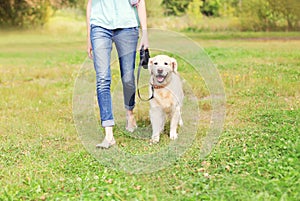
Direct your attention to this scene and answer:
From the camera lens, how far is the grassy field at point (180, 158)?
13.0 ft

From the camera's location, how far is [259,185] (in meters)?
3.89

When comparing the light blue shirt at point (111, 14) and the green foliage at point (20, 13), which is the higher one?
the light blue shirt at point (111, 14)

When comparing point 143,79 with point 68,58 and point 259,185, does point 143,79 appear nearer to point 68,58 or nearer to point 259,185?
point 259,185

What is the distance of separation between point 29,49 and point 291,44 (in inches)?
351

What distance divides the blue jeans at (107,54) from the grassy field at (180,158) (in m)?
0.44

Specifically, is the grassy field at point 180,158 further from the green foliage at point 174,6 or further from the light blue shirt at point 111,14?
the green foliage at point 174,6

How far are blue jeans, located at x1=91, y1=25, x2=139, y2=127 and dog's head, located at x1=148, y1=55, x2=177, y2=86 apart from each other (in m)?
0.28

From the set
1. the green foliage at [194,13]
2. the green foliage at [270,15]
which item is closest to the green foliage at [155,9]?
the green foliage at [194,13]

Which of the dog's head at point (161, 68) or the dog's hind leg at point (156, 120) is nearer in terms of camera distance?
the dog's head at point (161, 68)

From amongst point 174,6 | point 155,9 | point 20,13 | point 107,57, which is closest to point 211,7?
point 174,6

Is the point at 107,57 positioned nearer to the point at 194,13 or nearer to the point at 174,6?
the point at 194,13

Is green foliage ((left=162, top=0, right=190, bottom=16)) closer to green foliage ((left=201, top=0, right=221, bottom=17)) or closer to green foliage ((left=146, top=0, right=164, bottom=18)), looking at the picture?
green foliage ((left=201, top=0, right=221, bottom=17))

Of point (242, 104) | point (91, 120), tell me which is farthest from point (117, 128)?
point (242, 104)

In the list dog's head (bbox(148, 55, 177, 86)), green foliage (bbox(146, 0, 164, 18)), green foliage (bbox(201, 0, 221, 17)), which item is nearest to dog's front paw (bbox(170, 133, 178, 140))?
dog's head (bbox(148, 55, 177, 86))
